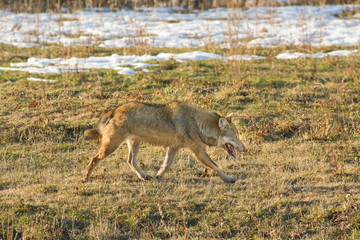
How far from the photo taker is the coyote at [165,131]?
7.26 meters

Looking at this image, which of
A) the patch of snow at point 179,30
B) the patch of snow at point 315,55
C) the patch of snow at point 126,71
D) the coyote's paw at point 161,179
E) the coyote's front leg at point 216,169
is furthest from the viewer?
the patch of snow at point 179,30

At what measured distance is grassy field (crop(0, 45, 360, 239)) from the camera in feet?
19.0

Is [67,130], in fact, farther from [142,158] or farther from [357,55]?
[357,55]

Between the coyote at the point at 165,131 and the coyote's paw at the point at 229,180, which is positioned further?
the coyote's paw at the point at 229,180

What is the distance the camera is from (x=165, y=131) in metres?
7.45

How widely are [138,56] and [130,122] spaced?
9.87 m

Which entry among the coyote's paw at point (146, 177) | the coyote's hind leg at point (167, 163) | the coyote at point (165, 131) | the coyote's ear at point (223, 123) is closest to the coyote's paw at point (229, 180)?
the coyote at point (165, 131)

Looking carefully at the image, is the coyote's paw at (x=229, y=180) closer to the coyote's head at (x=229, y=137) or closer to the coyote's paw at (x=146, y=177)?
the coyote's head at (x=229, y=137)

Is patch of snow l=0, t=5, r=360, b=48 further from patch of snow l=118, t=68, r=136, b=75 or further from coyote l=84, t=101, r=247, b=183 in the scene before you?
coyote l=84, t=101, r=247, b=183

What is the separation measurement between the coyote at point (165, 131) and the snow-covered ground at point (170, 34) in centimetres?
671

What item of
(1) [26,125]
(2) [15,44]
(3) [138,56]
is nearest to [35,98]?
(1) [26,125]

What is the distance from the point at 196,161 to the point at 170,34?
14.8 m

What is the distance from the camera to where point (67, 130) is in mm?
10281

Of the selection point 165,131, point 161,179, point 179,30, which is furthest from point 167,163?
point 179,30
